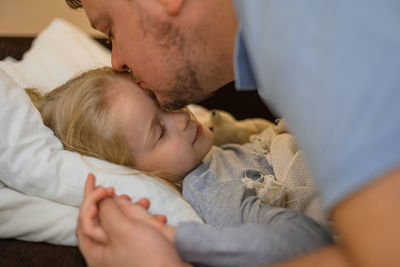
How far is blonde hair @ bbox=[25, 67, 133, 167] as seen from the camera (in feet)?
3.59

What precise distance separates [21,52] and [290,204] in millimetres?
1187

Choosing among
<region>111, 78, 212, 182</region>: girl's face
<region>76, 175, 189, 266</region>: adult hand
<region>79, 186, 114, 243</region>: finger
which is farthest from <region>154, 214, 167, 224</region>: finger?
<region>111, 78, 212, 182</region>: girl's face

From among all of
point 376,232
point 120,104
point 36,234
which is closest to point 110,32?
point 120,104

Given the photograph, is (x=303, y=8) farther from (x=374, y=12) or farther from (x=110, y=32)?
(x=110, y=32)

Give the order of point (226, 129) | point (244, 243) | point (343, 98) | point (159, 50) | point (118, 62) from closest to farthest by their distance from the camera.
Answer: point (343, 98), point (244, 243), point (159, 50), point (118, 62), point (226, 129)

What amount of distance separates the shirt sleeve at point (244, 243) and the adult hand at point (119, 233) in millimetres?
36

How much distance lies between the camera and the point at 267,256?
77 cm

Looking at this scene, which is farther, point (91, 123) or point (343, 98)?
point (91, 123)

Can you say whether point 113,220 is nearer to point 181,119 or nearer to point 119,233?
point 119,233

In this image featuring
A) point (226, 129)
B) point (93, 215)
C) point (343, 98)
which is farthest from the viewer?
point (226, 129)

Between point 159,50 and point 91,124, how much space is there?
26cm

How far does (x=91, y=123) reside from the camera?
3.61 feet

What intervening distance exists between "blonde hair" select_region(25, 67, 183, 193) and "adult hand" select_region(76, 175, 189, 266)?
0.45 ft

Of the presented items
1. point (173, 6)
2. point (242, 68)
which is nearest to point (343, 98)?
point (242, 68)
